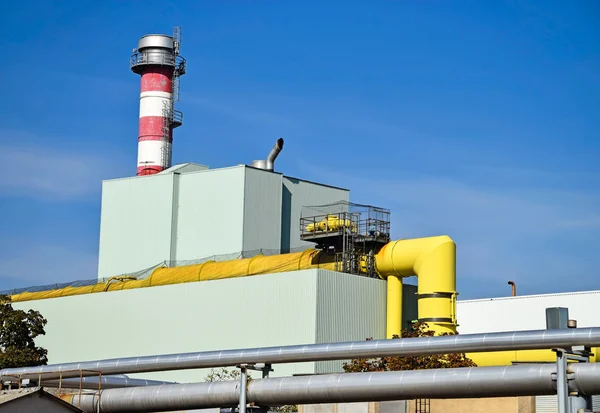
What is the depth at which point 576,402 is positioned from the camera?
14.3 meters

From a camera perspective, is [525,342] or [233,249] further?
[233,249]

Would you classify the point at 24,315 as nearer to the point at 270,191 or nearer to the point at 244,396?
the point at 270,191

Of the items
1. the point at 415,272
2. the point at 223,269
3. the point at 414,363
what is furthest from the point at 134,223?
the point at 414,363

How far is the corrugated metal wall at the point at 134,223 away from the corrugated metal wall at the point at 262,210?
4.88 metres

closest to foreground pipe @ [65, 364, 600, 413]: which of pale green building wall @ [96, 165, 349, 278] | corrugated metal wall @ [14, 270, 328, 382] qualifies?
corrugated metal wall @ [14, 270, 328, 382]

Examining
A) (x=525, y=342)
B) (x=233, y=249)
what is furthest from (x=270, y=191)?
(x=525, y=342)

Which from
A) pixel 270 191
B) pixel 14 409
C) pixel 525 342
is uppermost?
pixel 270 191

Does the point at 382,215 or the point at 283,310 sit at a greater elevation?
the point at 382,215

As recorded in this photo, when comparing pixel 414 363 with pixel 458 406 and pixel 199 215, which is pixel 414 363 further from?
pixel 199 215

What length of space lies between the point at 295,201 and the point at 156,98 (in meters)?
13.7

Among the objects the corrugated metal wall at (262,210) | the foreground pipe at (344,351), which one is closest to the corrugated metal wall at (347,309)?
the corrugated metal wall at (262,210)

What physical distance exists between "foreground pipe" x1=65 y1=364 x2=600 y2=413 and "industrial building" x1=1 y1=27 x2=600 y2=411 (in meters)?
14.3

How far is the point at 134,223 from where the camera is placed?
177ft

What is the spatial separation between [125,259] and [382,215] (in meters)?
18.4
